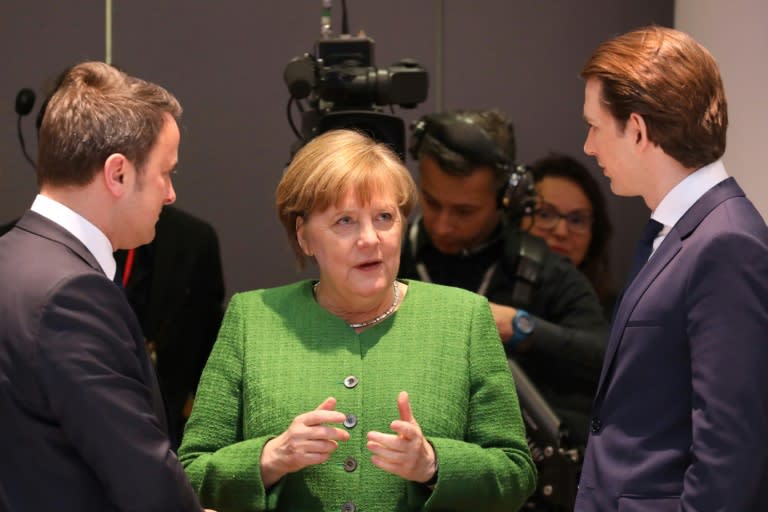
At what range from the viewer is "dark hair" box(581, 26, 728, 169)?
2408 millimetres

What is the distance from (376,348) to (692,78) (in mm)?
887

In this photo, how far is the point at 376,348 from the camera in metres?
2.82

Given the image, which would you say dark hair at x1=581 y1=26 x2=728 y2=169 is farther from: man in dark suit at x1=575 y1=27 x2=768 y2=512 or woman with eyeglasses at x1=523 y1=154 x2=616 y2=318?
woman with eyeglasses at x1=523 y1=154 x2=616 y2=318

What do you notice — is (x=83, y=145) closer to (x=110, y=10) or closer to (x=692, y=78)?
(x=692, y=78)

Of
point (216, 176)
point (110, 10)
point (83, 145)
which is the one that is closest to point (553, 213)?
point (216, 176)

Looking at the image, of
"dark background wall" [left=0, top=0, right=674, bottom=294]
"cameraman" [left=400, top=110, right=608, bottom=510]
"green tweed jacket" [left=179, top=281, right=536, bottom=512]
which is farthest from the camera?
"dark background wall" [left=0, top=0, right=674, bottom=294]

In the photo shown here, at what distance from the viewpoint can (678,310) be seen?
2348mm

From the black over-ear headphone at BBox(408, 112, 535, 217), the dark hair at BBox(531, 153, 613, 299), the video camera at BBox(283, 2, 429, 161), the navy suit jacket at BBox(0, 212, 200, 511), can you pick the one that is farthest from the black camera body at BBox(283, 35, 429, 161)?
the navy suit jacket at BBox(0, 212, 200, 511)

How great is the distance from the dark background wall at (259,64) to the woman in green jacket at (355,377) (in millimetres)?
1623

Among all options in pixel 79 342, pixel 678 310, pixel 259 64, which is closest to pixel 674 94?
pixel 678 310

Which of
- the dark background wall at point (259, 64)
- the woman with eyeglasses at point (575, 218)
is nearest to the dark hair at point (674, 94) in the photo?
the woman with eyeglasses at point (575, 218)

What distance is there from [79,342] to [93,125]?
414 millimetres

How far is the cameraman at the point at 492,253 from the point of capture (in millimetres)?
3830

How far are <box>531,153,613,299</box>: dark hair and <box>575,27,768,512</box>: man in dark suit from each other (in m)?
1.93
